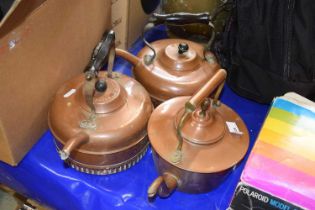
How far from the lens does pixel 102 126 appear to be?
68 centimetres

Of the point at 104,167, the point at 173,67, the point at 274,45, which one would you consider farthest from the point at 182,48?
the point at 104,167

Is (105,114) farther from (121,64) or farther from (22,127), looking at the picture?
(121,64)

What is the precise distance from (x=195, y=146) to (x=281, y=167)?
0.16m

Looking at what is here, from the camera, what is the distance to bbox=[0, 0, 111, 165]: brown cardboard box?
25.5 inches

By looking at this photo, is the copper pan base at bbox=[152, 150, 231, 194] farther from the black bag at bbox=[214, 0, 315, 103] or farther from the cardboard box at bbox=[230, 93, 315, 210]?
the black bag at bbox=[214, 0, 315, 103]

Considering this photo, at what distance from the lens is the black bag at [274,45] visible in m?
0.80

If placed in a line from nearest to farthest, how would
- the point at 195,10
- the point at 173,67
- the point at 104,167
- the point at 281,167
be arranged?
1. the point at 281,167
2. the point at 104,167
3. the point at 173,67
4. the point at 195,10

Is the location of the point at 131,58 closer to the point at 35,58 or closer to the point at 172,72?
the point at 172,72

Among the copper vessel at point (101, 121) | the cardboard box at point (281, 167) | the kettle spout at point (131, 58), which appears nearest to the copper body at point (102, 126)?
the copper vessel at point (101, 121)

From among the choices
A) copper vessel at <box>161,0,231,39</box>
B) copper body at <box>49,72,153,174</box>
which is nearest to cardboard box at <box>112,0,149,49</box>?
copper vessel at <box>161,0,231,39</box>

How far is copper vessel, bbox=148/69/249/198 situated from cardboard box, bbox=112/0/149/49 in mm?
422

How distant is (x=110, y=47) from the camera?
29.7 inches

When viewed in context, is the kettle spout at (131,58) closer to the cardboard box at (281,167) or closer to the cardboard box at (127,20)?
the cardboard box at (127,20)

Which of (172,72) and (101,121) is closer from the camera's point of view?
(101,121)
